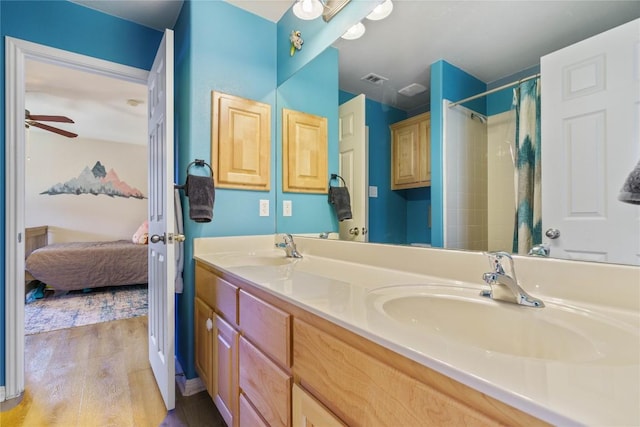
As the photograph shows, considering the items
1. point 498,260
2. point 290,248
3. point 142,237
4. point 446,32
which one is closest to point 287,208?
point 290,248

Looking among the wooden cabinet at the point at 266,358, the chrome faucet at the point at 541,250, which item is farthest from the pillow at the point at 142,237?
the chrome faucet at the point at 541,250

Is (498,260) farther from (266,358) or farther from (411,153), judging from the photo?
(266,358)

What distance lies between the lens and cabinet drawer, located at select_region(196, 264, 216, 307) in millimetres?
1444

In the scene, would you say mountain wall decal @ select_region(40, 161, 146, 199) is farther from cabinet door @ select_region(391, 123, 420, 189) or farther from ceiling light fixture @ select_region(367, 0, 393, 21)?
cabinet door @ select_region(391, 123, 420, 189)

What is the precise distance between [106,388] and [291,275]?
5.11ft

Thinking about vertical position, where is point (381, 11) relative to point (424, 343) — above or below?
above

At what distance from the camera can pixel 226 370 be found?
127 centimetres

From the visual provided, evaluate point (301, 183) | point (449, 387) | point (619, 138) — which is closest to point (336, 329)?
point (449, 387)

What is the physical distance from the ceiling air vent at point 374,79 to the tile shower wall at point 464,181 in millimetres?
385

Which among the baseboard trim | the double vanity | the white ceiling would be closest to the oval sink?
the double vanity

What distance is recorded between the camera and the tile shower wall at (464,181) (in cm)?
97

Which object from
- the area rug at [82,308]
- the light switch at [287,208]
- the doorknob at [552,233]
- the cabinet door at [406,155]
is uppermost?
the cabinet door at [406,155]

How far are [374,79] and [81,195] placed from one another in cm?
561

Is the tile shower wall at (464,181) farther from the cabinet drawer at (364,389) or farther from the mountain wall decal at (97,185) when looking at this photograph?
the mountain wall decal at (97,185)
